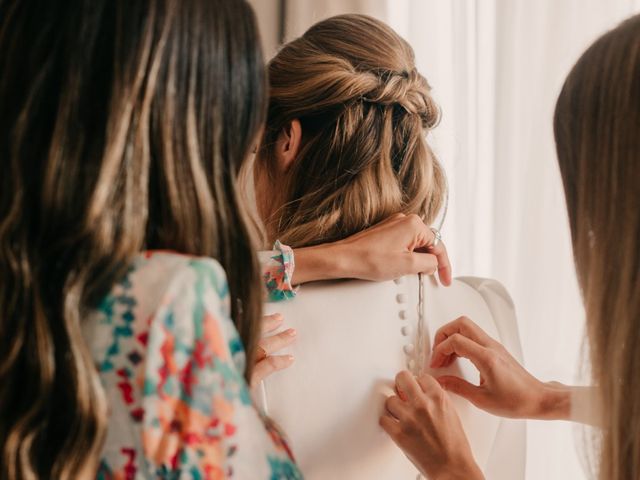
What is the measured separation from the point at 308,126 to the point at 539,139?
0.60 meters

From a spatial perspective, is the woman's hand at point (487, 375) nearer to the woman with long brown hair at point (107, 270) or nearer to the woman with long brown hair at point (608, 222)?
the woman with long brown hair at point (608, 222)

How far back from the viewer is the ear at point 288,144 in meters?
1.09

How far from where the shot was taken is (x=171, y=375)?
1.95ft

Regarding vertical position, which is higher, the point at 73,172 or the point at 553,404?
the point at 73,172

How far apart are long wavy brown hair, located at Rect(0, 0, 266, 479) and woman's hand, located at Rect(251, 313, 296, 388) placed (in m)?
0.30

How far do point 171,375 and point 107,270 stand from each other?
89 millimetres

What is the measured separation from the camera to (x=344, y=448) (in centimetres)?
94

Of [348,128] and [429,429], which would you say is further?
[348,128]

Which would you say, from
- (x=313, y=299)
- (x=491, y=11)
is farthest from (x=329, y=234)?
(x=491, y=11)

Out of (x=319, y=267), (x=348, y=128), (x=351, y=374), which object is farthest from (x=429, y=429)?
(x=348, y=128)

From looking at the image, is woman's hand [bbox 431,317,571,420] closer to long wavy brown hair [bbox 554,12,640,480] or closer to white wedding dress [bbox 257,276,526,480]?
white wedding dress [bbox 257,276,526,480]

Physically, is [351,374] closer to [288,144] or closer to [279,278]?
[279,278]

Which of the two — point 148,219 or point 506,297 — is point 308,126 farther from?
point 148,219

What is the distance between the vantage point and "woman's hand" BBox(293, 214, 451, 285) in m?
0.97
